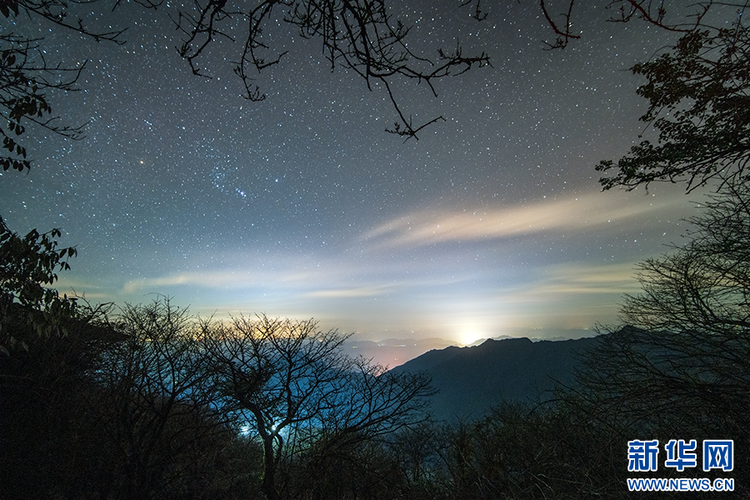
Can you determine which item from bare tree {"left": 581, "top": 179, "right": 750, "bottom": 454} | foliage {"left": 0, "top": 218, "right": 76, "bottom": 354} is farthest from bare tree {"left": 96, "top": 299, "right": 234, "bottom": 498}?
bare tree {"left": 581, "top": 179, "right": 750, "bottom": 454}

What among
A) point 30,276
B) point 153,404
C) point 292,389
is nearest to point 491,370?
point 292,389

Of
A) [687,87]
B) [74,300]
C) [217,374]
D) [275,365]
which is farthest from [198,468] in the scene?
[687,87]

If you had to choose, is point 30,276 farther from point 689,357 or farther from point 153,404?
point 689,357

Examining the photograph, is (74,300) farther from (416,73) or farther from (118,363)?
(118,363)

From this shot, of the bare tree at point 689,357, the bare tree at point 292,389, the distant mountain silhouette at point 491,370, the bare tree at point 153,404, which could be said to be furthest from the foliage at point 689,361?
the distant mountain silhouette at point 491,370

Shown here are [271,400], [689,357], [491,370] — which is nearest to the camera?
[689,357]
